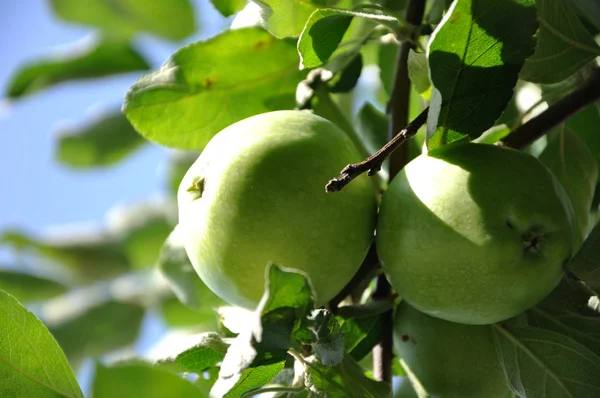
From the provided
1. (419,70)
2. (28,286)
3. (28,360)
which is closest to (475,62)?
(419,70)

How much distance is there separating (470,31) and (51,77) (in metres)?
1.00

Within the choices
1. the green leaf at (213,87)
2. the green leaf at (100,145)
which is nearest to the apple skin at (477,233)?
the green leaf at (213,87)

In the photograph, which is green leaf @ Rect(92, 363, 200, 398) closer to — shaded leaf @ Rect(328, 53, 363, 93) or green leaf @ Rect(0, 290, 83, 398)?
green leaf @ Rect(0, 290, 83, 398)

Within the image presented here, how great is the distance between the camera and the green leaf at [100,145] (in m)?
1.59

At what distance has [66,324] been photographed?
5.20 ft

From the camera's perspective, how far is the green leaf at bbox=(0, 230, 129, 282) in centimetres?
166

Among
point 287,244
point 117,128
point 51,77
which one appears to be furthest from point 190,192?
point 117,128

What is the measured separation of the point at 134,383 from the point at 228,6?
48 centimetres

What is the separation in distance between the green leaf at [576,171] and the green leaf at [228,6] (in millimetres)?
374

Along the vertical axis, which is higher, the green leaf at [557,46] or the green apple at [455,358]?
the green leaf at [557,46]

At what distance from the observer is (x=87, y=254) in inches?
68.0

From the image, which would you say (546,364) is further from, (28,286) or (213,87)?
(28,286)

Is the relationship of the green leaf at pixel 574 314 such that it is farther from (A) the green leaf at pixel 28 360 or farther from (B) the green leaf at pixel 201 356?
(A) the green leaf at pixel 28 360

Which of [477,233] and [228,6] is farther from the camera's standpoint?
[228,6]
